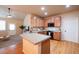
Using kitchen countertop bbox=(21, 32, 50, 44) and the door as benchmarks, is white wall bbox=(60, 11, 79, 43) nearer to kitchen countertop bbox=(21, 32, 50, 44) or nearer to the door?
the door

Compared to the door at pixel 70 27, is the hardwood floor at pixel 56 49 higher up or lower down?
lower down

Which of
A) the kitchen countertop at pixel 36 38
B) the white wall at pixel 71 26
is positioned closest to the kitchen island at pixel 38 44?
the kitchen countertop at pixel 36 38

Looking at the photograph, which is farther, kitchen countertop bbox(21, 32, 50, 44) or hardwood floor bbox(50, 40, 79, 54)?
hardwood floor bbox(50, 40, 79, 54)

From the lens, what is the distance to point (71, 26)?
515 centimetres

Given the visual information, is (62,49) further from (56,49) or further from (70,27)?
(70,27)

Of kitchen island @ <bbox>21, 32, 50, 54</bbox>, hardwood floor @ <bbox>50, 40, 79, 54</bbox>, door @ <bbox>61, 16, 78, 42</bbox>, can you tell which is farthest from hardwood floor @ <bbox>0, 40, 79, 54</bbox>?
kitchen island @ <bbox>21, 32, 50, 54</bbox>

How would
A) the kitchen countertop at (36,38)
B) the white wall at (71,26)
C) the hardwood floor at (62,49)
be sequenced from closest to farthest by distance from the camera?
the kitchen countertop at (36,38), the hardwood floor at (62,49), the white wall at (71,26)

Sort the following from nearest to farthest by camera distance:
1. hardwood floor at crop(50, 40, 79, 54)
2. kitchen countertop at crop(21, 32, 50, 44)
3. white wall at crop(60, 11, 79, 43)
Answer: kitchen countertop at crop(21, 32, 50, 44) < hardwood floor at crop(50, 40, 79, 54) < white wall at crop(60, 11, 79, 43)

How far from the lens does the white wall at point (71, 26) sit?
486 cm

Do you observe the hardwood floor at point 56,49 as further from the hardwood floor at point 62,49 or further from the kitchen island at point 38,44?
the kitchen island at point 38,44

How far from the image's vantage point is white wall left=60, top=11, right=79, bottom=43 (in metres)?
4.86

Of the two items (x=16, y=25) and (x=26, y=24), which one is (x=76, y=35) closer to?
(x=26, y=24)
